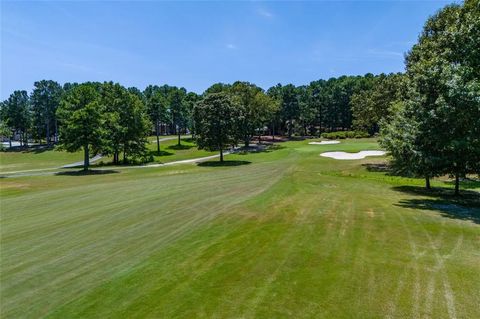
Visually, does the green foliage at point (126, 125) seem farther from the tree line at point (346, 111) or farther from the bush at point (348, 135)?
the bush at point (348, 135)

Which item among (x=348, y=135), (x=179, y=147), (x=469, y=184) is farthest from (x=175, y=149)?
(x=469, y=184)

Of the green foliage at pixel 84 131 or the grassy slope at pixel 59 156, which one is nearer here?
the green foliage at pixel 84 131

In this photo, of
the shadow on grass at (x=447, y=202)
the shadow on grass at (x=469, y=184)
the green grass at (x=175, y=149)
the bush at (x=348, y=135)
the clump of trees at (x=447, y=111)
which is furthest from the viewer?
the bush at (x=348, y=135)

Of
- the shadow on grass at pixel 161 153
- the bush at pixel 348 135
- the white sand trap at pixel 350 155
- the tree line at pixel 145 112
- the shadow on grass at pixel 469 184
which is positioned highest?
the tree line at pixel 145 112

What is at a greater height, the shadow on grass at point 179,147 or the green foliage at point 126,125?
the green foliage at point 126,125

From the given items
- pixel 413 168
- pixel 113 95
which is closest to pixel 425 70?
pixel 413 168

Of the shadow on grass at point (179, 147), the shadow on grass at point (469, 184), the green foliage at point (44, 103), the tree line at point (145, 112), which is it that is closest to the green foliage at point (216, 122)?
the tree line at point (145, 112)
